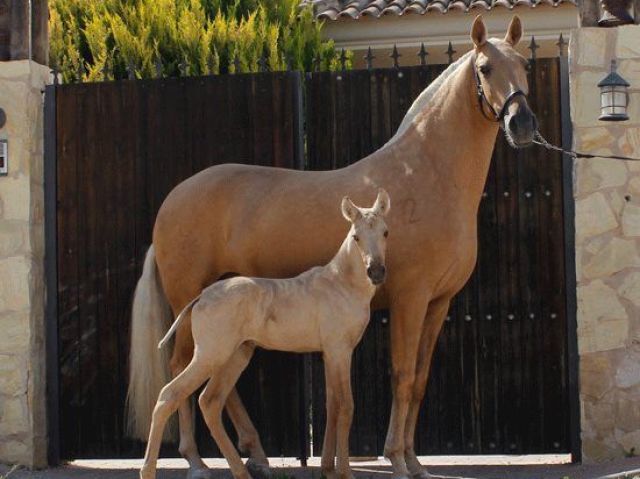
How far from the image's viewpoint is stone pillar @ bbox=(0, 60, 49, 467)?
7406 millimetres

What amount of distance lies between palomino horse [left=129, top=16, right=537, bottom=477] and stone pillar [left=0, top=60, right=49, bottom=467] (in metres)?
0.79

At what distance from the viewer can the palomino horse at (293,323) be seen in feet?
19.4

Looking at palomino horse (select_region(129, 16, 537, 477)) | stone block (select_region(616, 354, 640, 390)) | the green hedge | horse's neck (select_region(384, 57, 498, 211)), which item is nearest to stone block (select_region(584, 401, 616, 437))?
stone block (select_region(616, 354, 640, 390))

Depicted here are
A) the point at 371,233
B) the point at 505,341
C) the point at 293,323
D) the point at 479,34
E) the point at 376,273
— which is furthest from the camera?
the point at 505,341

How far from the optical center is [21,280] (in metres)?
7.44

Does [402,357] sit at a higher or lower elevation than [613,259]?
lower

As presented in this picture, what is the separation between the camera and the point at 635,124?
699 cm

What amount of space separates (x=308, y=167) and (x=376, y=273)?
81.0 inches

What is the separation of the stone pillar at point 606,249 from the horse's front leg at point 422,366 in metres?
0.95

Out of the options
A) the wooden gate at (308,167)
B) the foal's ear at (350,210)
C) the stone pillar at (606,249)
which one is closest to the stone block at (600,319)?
the stone pillar at (606,249)

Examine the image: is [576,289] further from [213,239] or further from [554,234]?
[213,239]

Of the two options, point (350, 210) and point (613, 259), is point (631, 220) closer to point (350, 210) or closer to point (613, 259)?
point (613, 259)

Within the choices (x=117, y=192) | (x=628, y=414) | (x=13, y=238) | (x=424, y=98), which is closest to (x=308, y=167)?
(x=424, y=98)

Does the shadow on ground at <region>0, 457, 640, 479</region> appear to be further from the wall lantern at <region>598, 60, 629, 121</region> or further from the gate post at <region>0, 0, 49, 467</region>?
the wall lantern at <region>598, 60, 629, 121</region>
